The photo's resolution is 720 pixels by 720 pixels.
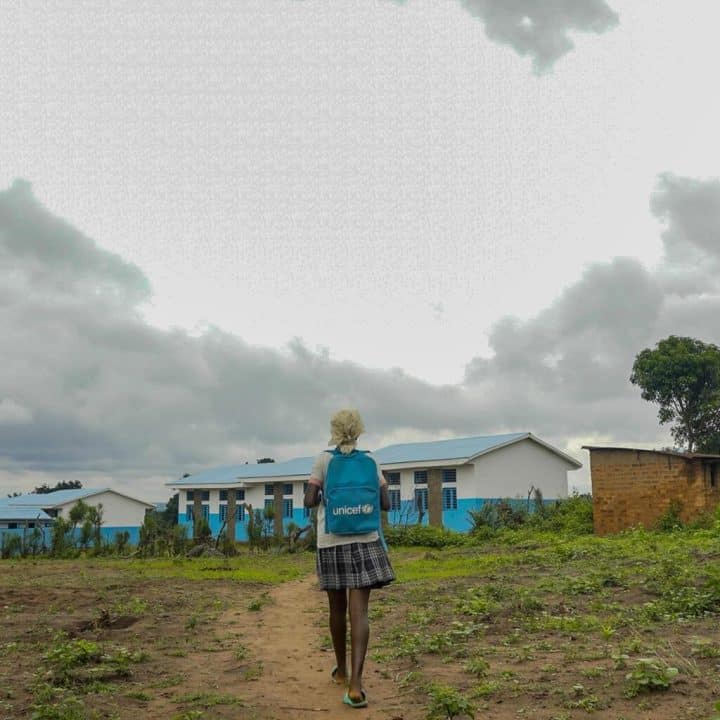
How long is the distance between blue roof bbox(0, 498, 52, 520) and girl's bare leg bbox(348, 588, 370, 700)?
41.2 m

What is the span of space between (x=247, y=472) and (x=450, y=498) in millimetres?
14542

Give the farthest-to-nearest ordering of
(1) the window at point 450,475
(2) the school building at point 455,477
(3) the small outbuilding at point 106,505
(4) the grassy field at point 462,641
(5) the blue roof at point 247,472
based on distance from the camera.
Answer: (3) the small outbuilding at point 106,505 < (5) the blue roof at point 247,472 < (1) the window at point 450,475 < (2) the school building at point 455,477 < (4) the grassy field at point 462,641

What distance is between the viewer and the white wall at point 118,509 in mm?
47156

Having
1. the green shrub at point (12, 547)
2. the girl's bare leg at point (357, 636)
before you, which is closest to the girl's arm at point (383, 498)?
the girl's bare leg at point (357, 636)

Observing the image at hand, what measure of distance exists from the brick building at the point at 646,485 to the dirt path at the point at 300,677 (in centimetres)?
1491

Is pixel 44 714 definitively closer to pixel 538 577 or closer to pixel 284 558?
pixel 538 577

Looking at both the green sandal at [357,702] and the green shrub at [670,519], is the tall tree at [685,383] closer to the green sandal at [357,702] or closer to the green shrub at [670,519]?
the green shrub at [670,519]

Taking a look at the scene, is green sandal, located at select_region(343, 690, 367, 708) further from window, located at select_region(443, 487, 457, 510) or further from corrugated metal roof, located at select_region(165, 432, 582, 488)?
window, located at select_region(443, 487, 457, 510)

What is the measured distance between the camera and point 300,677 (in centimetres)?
645

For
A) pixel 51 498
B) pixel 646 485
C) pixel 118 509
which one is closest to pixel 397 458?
pixel 646 485

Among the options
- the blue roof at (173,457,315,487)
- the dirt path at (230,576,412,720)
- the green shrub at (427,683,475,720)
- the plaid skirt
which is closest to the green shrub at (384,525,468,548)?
the blue roof at (173,457,315,487)

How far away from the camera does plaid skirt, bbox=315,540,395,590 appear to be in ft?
18.1

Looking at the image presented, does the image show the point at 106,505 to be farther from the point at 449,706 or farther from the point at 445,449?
the point at 449,706

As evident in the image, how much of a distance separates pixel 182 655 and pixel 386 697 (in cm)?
255
